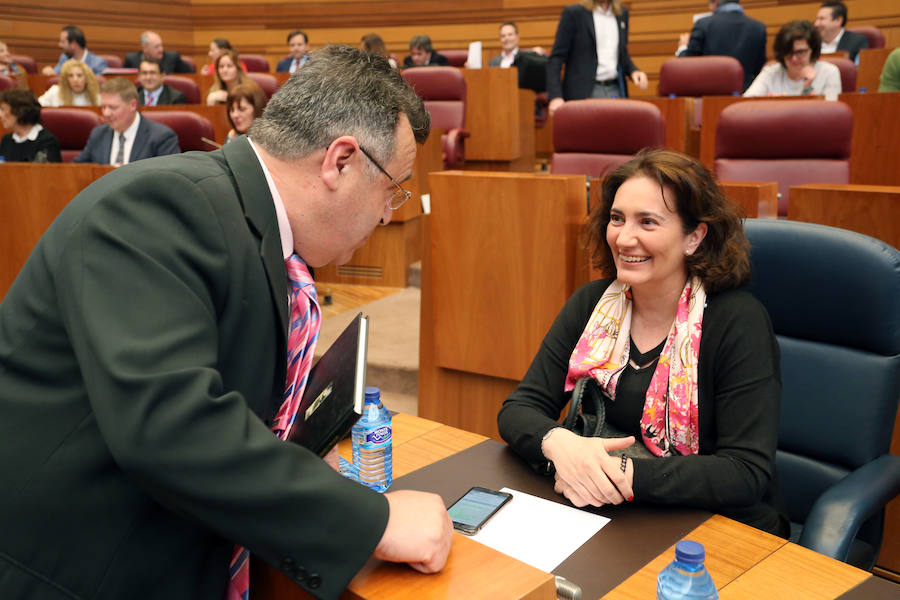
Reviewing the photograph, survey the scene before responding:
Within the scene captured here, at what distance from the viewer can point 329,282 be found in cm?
406

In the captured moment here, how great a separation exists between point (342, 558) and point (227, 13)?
1005 cm

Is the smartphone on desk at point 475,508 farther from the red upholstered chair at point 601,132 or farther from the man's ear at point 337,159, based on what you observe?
the red upholstered chair at point 601,132

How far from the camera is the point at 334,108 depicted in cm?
83

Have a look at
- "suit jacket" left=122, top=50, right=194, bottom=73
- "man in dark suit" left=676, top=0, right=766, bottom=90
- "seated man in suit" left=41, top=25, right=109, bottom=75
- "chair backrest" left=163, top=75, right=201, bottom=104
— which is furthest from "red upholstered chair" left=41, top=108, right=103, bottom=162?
"man in dark suit" left=676, top=0, right=766, bottom=90

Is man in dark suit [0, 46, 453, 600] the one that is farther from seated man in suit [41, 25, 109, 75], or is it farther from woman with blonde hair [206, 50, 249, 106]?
seated man in suit [41, 25, 109, 75]

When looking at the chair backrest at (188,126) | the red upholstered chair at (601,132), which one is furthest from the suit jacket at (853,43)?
the chair backrest at (188,126)

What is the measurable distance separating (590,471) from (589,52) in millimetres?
3771

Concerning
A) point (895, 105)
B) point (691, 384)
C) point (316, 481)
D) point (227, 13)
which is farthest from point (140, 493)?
point (227, 13)

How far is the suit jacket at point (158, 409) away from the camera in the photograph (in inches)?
24.5

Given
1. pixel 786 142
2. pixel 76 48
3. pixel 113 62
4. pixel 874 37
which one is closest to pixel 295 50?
pixel 76 48

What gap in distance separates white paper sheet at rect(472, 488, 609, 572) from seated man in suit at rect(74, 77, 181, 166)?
3.38m

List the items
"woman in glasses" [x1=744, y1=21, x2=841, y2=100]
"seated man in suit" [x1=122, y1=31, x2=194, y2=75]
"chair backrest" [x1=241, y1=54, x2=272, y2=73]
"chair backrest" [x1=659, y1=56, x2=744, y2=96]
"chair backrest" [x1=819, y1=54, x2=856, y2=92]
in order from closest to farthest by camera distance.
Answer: "woman in glasses" [x1=744, y1=21, x2=841, y2=100]
"chair backrest" [x1=819, y1=54, x2=856, y2=92]
"chair backrest" [x1=659, y1=56, x2=744, y2=96]
"seated man in suit" [x1=122, y1=31, x2=194, y2=75]
"chair backrest" [x1=241, y1=54, x2=272, y2=73]

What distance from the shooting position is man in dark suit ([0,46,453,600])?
0.63 metres

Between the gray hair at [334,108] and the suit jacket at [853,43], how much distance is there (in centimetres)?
564
